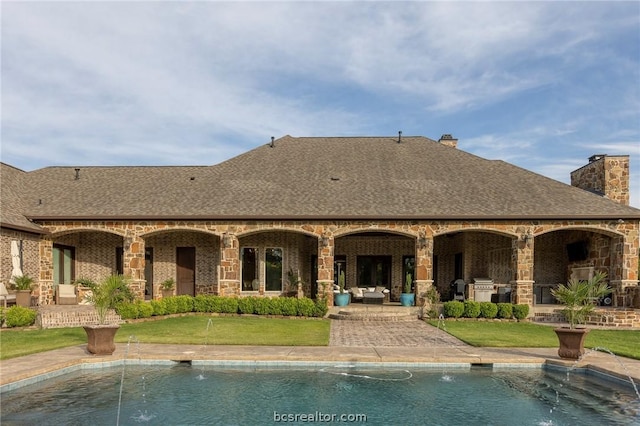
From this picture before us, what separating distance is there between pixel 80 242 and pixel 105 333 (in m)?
13.3

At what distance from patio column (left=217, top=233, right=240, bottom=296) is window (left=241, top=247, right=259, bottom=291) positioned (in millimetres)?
2502

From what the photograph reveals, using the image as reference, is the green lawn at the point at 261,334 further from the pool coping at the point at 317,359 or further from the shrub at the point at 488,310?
the pool coping at the point at 317,359

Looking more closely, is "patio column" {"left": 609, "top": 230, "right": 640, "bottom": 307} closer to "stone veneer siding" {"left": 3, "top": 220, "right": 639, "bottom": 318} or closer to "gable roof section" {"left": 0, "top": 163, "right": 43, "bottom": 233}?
"stone veneer siding" {"left": 3, "top": 220, "right": 639, "bottom": 318}

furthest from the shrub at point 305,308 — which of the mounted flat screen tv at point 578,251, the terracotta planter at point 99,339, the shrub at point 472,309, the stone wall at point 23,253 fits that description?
the mounted flat screen tv at point 578,251

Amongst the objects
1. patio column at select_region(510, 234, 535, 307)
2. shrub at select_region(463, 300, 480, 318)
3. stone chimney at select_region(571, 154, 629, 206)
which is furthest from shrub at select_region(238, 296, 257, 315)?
stone chimney at select_region(571, 154, 629, 206)

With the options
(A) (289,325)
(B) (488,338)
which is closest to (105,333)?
(A) (289,325)

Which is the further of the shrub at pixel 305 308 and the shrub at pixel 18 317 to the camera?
the shrub at pixel 305 308

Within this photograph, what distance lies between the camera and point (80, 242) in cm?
2223

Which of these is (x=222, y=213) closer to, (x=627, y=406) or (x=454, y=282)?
(x=454, y=282)

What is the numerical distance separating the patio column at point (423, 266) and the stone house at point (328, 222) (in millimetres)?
46

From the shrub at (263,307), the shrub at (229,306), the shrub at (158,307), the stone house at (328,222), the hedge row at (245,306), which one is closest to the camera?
the shrub at (158,307)

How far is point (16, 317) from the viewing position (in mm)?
14469

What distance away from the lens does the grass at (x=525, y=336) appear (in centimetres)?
1277

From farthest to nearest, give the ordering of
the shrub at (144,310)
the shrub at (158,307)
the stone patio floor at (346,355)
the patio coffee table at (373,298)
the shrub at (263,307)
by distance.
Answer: the patio coffee table at (373,298)
the shrub at (263,307)
the shrub at (158,307)
the shrub at (144,310)
the stone patio floor at (346,355)
